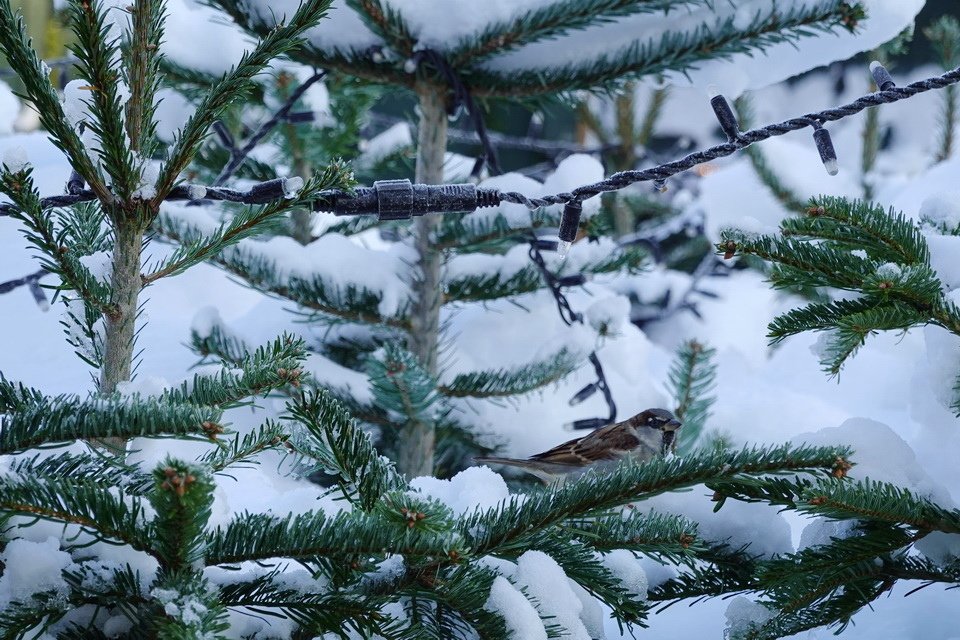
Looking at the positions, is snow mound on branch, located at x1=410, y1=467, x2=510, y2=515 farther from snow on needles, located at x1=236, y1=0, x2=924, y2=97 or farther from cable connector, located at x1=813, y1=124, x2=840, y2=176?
snow on needles, located at x1=236, y1=0, x2=924, y2=97

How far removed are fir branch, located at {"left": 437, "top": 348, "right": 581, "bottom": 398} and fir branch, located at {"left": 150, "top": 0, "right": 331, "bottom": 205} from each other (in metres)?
0.82

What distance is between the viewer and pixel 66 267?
0.66m

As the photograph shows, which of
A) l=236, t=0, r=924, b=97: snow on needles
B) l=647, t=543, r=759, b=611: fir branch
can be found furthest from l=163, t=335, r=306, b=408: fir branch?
l=236, t=0, r=924, b=97: snow on needles

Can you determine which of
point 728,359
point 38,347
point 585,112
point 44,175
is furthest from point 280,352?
point 585,112

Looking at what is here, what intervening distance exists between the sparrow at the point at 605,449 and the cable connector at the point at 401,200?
443 millimetres

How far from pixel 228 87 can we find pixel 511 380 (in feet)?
2.79

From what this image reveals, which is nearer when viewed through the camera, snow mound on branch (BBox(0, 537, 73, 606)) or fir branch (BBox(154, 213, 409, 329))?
snow mound on branch (BBox(0, 537, 73, 606))

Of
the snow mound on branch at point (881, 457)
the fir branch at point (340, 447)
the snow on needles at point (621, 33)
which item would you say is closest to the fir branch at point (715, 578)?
the snow mound on branch at point (881, 457)

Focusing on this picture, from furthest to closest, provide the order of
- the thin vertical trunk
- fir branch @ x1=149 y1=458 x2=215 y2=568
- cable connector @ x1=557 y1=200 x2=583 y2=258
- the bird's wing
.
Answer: the thin vertical trunk → the bird's wing → cable connector @ x1=557 y1=200 x2=583 y2=258 → fir branch @ x1=149 y1=458 x2=215 y2=568

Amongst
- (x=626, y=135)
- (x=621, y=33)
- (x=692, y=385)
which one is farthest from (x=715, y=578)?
(x=626, y=135)

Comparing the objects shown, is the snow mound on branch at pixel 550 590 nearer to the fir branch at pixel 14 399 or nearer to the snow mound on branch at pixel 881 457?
the snow mound on branch at pixel 881 457

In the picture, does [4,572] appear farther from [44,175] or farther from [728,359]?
[728,359]

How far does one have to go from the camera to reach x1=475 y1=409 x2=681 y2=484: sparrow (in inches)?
45.4

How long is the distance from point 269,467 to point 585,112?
98.0 inches
